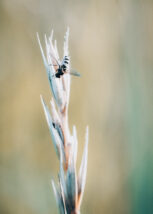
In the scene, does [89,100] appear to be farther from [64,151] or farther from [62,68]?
[64,151]

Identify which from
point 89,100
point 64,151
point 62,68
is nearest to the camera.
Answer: point 64,151

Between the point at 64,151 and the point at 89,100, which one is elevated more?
the point at 89,100

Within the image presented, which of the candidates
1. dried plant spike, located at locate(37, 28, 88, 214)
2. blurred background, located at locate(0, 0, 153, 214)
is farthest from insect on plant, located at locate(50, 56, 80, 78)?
blurred background, located at locate(0, 0, 153, 214)

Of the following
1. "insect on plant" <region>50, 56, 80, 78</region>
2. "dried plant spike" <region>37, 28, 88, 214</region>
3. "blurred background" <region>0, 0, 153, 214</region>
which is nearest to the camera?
"dried plant spike" <region>37, 28, 88, 214</region>

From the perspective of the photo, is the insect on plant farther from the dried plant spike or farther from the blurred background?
the blurred background

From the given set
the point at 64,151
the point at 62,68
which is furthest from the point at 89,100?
the point at 64,151

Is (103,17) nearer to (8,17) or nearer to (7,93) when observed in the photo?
(8,17)

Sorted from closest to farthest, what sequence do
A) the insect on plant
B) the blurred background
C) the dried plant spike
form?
the dried plant spike, the insect on plant, the blurred background

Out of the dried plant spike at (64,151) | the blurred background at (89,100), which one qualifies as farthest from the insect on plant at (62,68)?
the blurred background at (89,100)

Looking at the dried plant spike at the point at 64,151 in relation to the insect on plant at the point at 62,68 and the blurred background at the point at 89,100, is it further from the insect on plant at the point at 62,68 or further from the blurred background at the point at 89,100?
the blurred background at the point at 89,100

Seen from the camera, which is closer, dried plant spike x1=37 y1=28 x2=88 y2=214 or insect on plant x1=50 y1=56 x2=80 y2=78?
dried plant spike x1=37 y1=28 x2=88 y2=214
